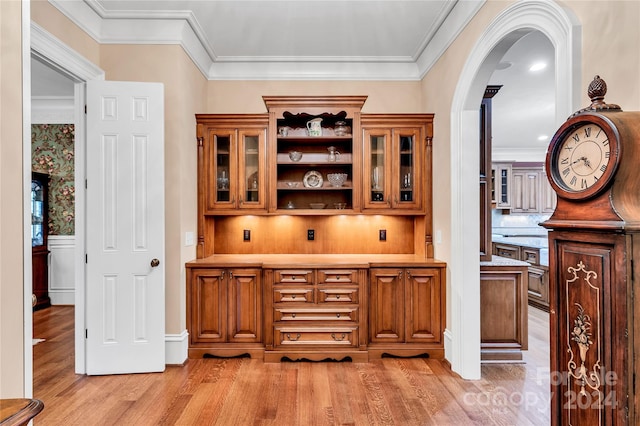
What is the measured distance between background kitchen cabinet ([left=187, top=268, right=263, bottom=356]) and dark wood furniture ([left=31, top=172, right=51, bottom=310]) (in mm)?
3371

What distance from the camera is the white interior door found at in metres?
3.07

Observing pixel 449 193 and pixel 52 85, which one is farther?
pixel 52 85

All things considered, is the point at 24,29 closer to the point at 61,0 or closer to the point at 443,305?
the point at 61,0

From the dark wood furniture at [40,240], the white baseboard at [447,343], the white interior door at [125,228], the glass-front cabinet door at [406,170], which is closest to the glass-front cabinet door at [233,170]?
the white interior door at [125,228]

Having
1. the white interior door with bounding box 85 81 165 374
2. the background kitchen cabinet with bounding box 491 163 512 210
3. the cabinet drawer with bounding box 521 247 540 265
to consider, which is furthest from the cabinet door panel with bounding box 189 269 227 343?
the background kitchen cabinet with bounding box 491 163 512 210

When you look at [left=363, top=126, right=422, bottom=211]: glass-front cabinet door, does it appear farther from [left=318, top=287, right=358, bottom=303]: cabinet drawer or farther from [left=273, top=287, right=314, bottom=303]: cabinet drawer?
[left=273, top=287, right=314, bottom=303]: cabinet drawer

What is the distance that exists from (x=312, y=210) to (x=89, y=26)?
2572 mm

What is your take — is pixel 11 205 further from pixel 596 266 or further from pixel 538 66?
pixel 538 66

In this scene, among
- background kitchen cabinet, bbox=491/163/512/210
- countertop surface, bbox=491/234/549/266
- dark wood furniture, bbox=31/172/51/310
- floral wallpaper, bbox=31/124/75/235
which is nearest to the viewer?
dark wood furniture, bbox=31/172/51/310

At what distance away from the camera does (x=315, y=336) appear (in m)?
3.41

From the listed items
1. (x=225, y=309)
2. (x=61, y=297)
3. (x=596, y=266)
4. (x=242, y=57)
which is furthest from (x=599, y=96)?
(x=61, y=297)

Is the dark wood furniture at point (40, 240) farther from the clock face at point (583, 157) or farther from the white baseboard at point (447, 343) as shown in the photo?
the clock face at point (583, 157)

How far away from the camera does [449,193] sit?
10.8ft

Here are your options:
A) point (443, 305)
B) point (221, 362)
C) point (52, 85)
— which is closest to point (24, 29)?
point (221, 362)
